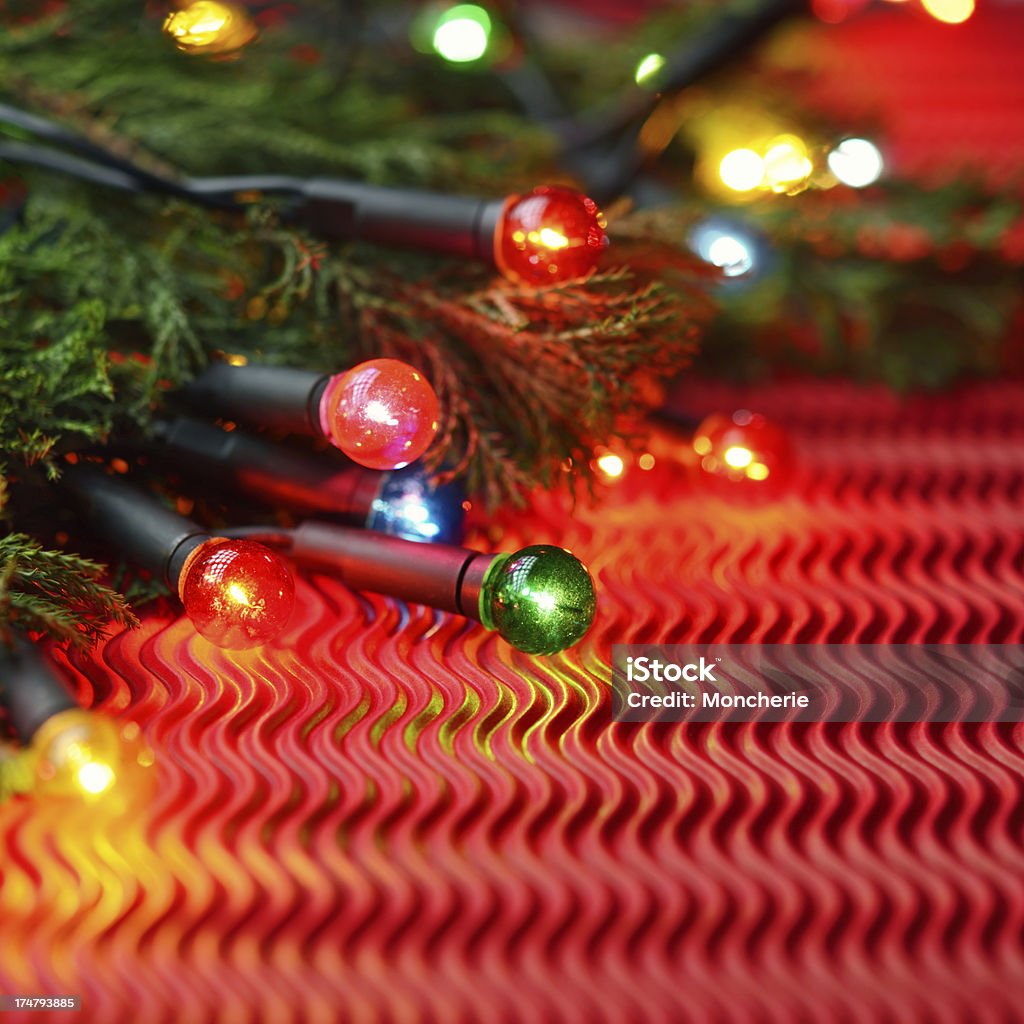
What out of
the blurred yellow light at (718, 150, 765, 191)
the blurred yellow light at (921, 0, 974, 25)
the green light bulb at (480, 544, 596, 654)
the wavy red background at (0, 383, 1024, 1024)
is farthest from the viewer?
the blurred yellow light at (921, 0, 974, 25)

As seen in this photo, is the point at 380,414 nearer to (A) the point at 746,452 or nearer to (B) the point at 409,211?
(B) the point at 409,211

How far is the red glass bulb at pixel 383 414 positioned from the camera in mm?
575

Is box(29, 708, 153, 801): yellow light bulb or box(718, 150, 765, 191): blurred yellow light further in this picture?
box(718, 150, 765, 191): blurred yellow light

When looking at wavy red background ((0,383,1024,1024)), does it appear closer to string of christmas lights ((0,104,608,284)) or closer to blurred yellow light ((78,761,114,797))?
blurred yellow light ((78,761,114,797))

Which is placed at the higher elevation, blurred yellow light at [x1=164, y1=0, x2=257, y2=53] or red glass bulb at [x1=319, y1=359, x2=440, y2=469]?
blurred yellow light at [x1=164, y1=0, x2=257, y2=53]

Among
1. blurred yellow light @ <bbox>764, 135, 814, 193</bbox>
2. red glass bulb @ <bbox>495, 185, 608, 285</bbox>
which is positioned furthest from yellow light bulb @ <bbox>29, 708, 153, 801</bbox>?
blurred yellow light @ <bbox>764, 135, 814, 193</bbox>

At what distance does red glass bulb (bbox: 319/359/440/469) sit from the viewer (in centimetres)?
57

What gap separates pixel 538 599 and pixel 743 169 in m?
0.58

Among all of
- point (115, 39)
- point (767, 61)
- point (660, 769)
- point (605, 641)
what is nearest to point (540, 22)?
point (767, 61)

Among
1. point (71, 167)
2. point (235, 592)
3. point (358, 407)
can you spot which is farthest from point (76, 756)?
Answer: point (71, 167)

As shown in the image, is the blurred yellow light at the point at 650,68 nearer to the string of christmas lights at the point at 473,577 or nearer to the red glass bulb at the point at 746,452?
the red glass bulb at the point at 746,452

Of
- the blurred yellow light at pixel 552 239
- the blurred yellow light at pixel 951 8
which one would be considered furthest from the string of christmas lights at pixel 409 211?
the blurred yellow light at pixel 951 8

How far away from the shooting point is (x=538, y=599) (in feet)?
1.81

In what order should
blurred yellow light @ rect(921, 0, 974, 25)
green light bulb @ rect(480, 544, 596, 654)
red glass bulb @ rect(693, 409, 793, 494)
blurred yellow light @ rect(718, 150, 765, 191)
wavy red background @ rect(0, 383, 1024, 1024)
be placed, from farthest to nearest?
blurred yellow light @ rect(921, 0, 974, 25) < blurred yellow light @ rect(718, 150, 765, 191) < red glass bulb @ rect(693, 409, 793, 494) < green light bulb @ rect(480, 544, 596, 654) < wavy red background @ rect(0, 383, 1024, 1024)
